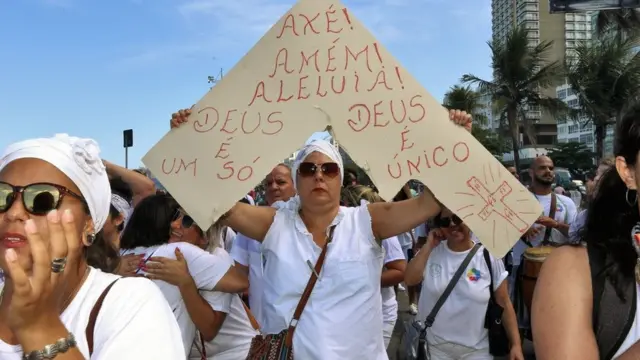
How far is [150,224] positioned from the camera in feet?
9.95

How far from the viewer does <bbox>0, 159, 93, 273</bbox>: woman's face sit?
4.52 ft

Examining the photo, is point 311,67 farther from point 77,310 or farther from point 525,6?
point 525,6

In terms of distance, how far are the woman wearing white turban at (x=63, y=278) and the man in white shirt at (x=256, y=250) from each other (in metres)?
1.51

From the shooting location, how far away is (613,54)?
33938 millimetres

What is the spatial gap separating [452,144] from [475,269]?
1422 mm

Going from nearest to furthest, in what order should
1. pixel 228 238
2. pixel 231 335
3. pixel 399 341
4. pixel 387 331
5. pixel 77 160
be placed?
pixel 77 160, pixel 231 335, pixel 387 331, pixel 228 238, pixel 399 341

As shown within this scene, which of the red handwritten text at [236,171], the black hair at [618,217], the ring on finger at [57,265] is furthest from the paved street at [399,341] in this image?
the ring on finger at [57,265]

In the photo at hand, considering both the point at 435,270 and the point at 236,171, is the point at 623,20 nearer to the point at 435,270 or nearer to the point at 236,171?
the point at 435,270

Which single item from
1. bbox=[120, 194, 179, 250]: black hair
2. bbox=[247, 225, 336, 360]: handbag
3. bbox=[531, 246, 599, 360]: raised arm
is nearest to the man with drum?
bbox=[247, 225, 336, 360]: handbag

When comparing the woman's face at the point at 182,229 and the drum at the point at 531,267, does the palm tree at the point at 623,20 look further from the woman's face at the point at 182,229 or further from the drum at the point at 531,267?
the woman's face at the point at 182,229

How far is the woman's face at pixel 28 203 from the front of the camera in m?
1.38

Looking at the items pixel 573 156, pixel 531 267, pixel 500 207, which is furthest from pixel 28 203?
pixel 573 156

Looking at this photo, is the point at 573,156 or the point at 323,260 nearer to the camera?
the point at 323,260

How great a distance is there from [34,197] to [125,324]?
390 mm
